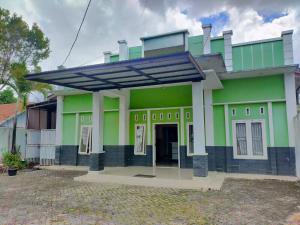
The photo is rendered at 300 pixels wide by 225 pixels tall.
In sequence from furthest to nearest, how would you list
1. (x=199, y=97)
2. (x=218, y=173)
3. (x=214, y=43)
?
(x=214, y=43), (x=218, y=173), (x=199, y=97)

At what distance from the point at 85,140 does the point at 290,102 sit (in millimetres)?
8536

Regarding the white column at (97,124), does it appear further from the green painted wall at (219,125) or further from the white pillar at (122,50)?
the green painted wall at (219,125)

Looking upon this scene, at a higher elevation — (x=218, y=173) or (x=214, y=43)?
(x=214, y=43)

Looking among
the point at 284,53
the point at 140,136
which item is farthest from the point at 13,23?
the point at 284,53

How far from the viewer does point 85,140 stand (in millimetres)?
11031

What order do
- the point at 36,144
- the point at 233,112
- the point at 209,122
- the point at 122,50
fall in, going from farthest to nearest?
the point at 36,144, the point at 122,50, the point at 209,122, the point at 233,112

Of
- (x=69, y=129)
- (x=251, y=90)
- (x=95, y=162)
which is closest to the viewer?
(x=95, y=162)

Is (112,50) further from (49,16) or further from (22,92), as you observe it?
Answer: (22,92)

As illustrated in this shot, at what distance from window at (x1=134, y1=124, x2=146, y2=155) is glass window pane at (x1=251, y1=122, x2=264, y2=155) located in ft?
14.2

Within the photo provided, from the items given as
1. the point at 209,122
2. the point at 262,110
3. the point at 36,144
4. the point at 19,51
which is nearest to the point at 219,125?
the point at 209,122

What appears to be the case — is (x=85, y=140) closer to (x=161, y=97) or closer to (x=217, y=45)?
(x=161, y=97)

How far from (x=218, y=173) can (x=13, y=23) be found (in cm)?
1104

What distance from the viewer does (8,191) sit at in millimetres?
6461

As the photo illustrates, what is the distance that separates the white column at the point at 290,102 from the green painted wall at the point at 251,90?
157mm
